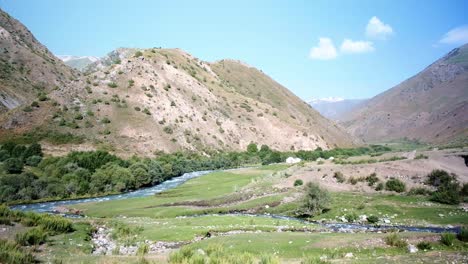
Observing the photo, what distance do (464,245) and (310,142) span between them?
147 metres

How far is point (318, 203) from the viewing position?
46.1 m

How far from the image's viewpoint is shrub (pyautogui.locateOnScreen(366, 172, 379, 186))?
179 ft

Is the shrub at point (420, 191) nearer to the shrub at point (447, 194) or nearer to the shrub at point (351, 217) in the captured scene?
the shrub at point (447, 194)

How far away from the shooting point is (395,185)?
5181 cm

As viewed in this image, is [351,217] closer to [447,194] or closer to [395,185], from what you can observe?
A: [447,194]

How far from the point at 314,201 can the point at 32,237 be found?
Answer: 30657 millimetres

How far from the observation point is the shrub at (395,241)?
24156 mm

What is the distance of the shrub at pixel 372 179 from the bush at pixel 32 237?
42.7m

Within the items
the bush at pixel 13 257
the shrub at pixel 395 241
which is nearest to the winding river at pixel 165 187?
the shrub at pixel 395 241

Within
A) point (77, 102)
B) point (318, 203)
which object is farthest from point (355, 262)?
point (77, 102)

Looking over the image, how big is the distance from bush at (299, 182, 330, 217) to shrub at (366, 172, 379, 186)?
36.8 feet

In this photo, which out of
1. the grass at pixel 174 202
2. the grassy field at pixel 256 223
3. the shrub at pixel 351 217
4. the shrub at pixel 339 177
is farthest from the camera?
the shrub at pixel 339 177

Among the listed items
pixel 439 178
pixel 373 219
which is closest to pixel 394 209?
pixel 373 219

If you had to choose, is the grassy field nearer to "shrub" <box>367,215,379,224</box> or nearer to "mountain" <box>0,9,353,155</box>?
"shrub" <box>367,215,379,224</box>
